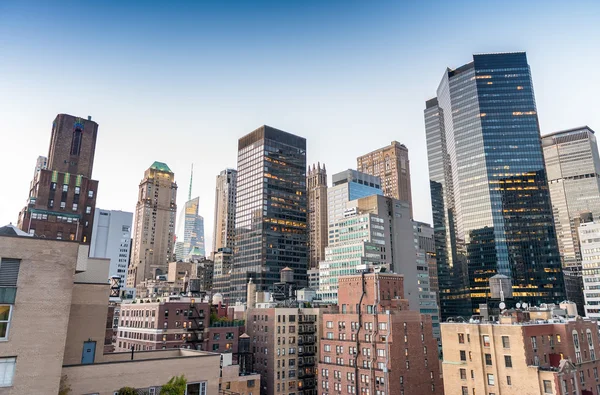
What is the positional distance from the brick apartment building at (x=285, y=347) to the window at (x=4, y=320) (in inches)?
3854

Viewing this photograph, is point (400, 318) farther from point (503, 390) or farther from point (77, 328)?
point (77, 328)

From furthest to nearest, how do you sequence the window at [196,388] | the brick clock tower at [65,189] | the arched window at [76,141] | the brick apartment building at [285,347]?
1. the arched window at [76,141]
2. the brick clock tower at [65,189]
3. the brick apartment building at [285,347]
4. the window at [196,388]

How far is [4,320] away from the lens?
2655cm

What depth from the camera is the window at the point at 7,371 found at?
85.0 ft

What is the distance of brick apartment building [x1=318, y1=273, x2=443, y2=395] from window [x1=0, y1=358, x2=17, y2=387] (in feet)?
268

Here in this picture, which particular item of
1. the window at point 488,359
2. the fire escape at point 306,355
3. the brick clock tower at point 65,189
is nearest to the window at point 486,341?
the window at point 488,359

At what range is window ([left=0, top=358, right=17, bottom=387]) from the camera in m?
25.9

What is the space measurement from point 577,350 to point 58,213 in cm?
14605

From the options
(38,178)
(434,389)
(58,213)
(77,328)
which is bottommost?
(434,389)

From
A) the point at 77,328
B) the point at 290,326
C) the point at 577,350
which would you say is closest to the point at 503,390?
the point at 577,350

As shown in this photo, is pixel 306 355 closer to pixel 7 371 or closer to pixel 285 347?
pixel 285 347

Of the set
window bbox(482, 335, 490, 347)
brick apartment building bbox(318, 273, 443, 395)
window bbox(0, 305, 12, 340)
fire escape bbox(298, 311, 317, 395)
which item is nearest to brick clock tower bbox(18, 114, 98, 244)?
fire escape bbox(298, 311, 317, 395)

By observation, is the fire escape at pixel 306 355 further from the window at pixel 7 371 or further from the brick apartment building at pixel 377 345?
the window at pixel 7 371

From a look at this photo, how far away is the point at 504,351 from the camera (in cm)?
7600
